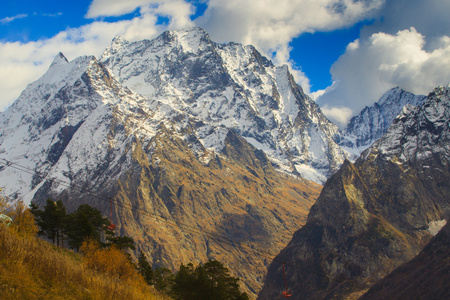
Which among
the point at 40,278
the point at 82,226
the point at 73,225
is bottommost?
the point at 73,225

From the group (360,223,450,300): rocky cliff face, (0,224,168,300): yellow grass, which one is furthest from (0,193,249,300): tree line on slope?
(360,223,450,300): rocky cliff face

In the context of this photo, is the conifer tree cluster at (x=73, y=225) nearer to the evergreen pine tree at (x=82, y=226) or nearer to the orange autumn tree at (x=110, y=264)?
the evergreen pine tree at (x=82, y=226)

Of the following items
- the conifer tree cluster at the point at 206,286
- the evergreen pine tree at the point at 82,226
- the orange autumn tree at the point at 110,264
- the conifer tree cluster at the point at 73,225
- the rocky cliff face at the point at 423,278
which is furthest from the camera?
the rocky cliff face at the point at 423,278

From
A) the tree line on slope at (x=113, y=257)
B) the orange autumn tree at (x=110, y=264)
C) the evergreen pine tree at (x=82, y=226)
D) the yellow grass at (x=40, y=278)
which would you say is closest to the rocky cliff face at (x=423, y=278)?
the tree line on slope at (x=113, y=257)

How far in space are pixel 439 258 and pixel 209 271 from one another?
455ft

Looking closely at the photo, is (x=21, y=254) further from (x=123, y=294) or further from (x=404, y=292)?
(x=404, y=292)

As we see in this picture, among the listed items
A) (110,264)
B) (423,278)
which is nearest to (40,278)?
(110,264)

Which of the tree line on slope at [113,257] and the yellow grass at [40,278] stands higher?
the yellow grass at [40,278]

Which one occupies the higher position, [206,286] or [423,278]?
[423,278]

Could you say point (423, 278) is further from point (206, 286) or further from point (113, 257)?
point (113, 257)

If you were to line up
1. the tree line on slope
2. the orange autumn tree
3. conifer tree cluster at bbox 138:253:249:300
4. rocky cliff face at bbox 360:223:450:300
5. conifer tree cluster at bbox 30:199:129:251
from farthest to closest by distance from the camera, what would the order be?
rocky cliff face at bbox 360:223:450:300
conifer tree cluster at bbox 30:199:129:251
conifer tree cluster at bbox 138:253:249:300
the tree line on slope
the orange autumn tree

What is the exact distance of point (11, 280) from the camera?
2241 cm

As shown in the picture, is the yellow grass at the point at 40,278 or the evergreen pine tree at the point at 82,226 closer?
the yellow grass at the point at 40,278

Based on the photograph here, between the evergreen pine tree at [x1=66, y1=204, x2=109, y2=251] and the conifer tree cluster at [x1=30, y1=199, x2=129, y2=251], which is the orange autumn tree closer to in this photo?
the evergreen pine tree at [x1=66, y1=204, x2=109, y2=251]
